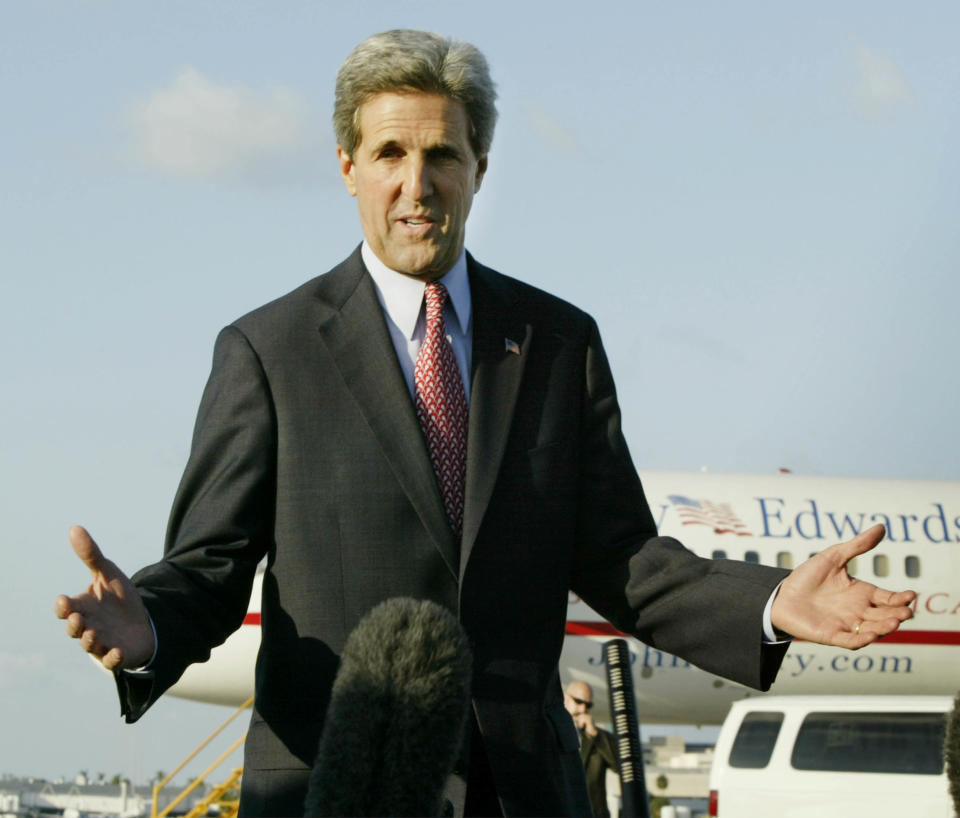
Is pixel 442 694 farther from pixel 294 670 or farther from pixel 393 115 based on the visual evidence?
pixel 393 115

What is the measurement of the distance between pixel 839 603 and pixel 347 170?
1.20 metres

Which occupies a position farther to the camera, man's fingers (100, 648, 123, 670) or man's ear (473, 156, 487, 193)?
man's ear (473, 156, 487, 193)

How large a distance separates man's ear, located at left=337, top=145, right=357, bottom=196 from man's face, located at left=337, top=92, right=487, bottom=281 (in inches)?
1.8

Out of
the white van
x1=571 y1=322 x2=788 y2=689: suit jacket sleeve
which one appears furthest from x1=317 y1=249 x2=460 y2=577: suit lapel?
the white van

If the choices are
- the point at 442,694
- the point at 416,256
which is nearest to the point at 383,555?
the point at 416,256

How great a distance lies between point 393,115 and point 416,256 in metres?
0.26

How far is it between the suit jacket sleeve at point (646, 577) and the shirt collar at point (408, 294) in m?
0.27

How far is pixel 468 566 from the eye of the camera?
8.87 feet

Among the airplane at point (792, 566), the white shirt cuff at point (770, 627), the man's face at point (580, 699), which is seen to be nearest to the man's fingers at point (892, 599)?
the white shirt cuff at point (770, 627)

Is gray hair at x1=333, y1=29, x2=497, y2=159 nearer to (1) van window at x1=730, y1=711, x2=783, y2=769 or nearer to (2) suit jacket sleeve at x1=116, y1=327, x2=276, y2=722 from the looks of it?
(2) suit jacket sleeve at x1=116, y1=327, x2=276, y2=722

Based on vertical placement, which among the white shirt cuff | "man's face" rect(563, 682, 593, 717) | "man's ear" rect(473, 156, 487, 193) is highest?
"man's face" rect(563, 682, 593, 717)

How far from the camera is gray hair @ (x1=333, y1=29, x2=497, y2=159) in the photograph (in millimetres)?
2801

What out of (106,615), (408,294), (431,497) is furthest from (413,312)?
(106,615)

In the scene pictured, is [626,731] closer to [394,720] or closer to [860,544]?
[394,720]
